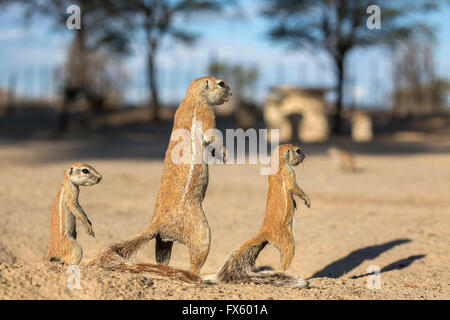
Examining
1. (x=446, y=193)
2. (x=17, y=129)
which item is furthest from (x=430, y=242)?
(x=17, y=129)

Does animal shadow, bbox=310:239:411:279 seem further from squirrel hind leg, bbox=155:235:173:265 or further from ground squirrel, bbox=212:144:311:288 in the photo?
squirrel hind leg, bbox=155:235:173:265

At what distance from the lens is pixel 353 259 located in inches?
230

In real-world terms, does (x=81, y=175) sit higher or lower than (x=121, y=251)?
higher

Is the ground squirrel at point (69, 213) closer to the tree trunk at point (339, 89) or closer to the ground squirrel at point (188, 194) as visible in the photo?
the ground squirrel at point (188, 194)

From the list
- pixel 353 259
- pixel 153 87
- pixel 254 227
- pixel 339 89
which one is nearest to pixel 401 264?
pixel 353 259

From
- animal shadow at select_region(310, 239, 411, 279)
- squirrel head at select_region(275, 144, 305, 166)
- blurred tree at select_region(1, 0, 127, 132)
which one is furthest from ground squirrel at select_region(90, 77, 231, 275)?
blurred tree at select_region(1, 0, 127, 132)

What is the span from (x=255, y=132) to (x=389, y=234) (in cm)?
1673

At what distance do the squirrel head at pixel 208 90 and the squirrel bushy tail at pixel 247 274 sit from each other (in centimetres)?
115

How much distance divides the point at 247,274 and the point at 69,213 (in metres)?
1.40

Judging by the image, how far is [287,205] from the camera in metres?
4.26

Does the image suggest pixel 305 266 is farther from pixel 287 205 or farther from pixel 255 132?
pixel 255 132

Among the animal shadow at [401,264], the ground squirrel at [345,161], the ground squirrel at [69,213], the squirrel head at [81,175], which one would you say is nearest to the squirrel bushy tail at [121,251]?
the ground squirrel at [69,213]

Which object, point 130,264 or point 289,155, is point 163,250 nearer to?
point 130,264

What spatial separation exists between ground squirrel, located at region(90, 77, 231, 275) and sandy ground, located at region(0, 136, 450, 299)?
32cm
